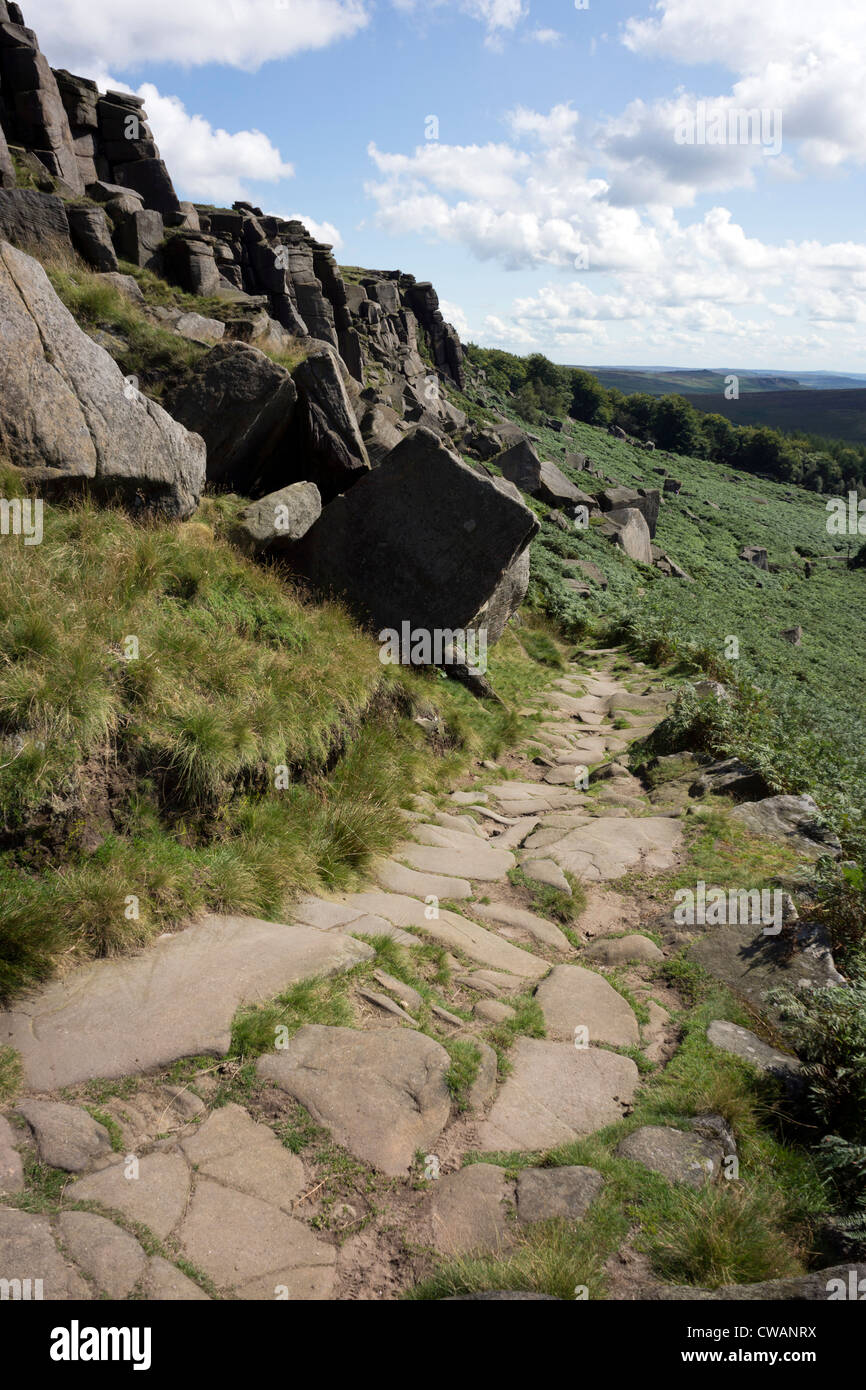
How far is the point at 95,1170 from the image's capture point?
11.8ft

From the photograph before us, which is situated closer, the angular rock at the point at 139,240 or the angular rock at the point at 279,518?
the angular rock at the point at 279,518

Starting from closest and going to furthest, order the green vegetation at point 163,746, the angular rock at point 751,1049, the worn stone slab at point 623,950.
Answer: the angular rock at point 751,1049 < the green vegetation at point 163,746 < the worn stone slab at point 623,950

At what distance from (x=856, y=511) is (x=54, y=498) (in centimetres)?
7715

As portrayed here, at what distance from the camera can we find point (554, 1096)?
15.8ft

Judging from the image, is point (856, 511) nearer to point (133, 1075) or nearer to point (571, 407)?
point (571, 407)

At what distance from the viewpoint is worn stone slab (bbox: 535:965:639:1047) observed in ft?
17.9

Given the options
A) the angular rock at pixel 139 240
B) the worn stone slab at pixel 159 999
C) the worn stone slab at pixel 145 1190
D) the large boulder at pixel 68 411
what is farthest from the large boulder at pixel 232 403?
the worn stone slab at pixel 145 1190

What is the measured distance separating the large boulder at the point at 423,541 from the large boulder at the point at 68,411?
2660 mm

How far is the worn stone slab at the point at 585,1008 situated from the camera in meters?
5.45

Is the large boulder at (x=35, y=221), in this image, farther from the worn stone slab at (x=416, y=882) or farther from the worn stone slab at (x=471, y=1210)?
the worn stone slab at (x=471, y=1210)

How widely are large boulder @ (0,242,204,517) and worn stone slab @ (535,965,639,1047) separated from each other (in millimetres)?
6582

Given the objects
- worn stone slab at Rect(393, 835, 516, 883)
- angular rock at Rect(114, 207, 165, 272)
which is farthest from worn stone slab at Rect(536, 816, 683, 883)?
angular rock at Rect(114, 207, 165, 272)

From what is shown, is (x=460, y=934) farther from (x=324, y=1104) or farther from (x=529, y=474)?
(x=529, y=474)
